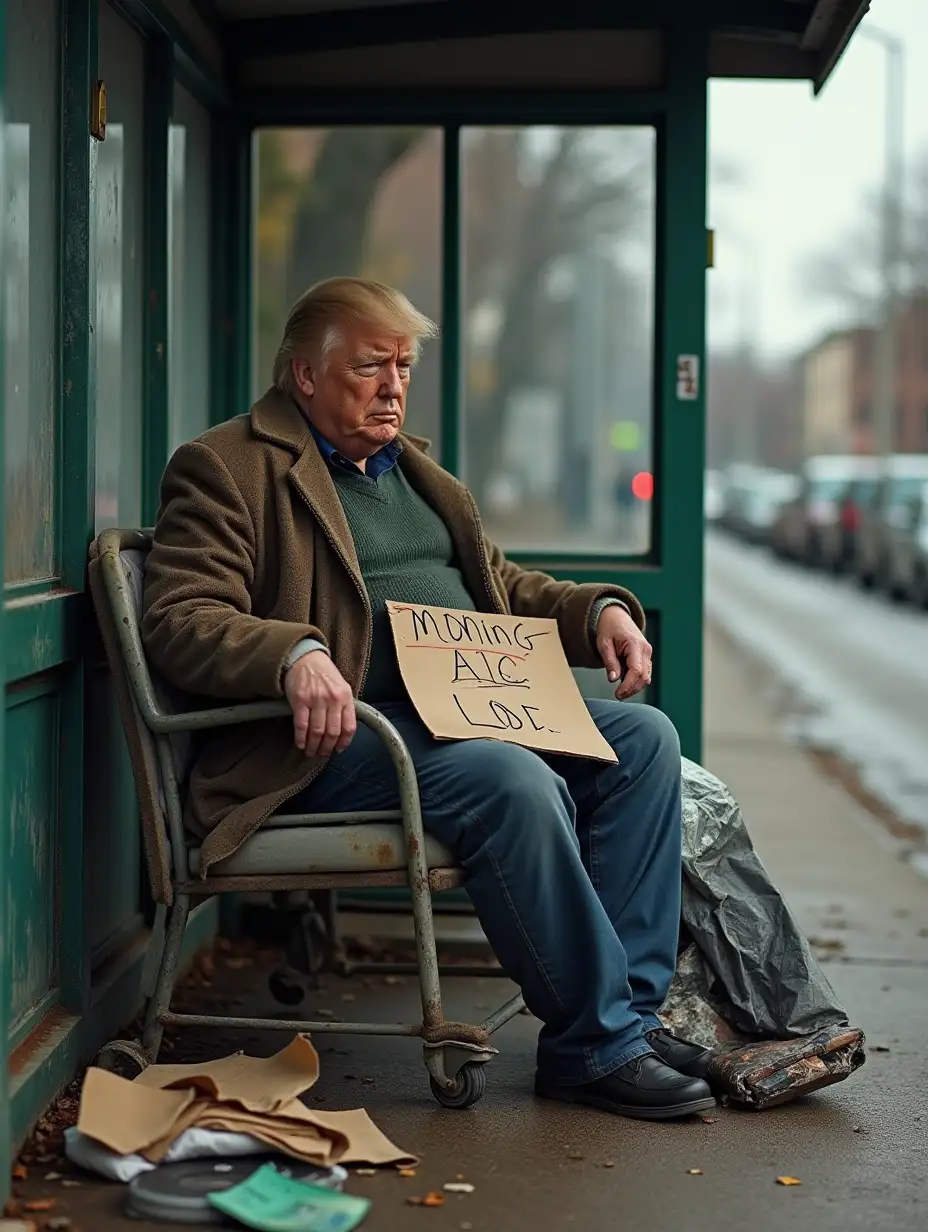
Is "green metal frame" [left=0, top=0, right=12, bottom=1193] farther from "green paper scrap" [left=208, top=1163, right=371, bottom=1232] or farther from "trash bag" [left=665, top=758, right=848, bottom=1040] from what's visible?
"trash bag" [left=665, top=758, right=848, bottom=1040]

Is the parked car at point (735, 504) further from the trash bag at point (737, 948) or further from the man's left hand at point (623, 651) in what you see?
the trash bag at point (737, 948)

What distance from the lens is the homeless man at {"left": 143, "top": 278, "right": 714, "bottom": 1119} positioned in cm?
364

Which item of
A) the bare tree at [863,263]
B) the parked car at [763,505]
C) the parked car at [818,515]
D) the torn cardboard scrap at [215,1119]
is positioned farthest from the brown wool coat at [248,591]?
the bare tree at [863,263]

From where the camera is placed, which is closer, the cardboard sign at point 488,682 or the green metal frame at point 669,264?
the cardboard sign at point 488,682

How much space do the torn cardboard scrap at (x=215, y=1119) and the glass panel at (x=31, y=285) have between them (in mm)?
998

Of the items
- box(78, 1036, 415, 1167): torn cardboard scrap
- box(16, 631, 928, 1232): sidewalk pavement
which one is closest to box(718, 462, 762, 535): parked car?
box(16, 631, 928, 1232): sidewalk pavement

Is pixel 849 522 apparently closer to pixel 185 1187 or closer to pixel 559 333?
pixel 559 333

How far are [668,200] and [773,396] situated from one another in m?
96.0

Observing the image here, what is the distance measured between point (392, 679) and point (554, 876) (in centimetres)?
62

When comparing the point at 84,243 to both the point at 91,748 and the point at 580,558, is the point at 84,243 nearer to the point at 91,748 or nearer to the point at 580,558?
the point at 91,748

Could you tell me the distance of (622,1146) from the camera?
3.52 meters

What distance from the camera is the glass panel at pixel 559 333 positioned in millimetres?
5676

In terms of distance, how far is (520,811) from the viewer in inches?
142

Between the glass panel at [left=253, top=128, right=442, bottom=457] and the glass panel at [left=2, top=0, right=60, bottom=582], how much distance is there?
118 cm
